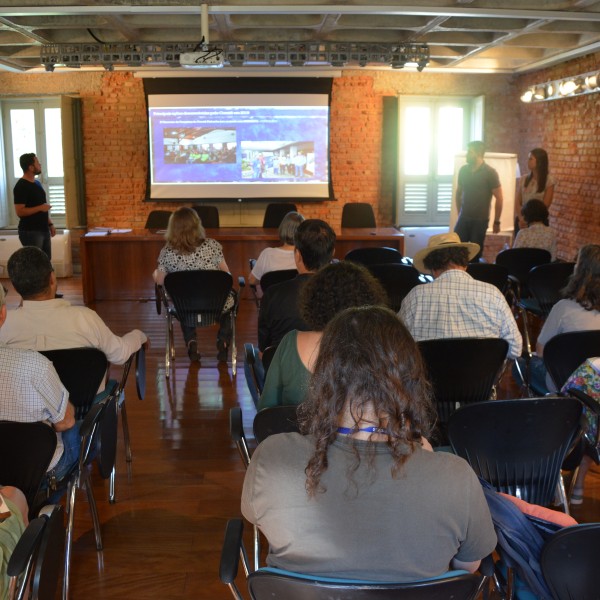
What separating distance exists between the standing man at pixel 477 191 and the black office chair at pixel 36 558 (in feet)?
22.8

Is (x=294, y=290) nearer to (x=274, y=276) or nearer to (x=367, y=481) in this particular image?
(x=274, y=276)

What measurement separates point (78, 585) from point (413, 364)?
6.36ft

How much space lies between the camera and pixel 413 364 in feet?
5.43

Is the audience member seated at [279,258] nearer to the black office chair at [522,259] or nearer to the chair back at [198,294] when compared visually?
the chair back at [198,294]

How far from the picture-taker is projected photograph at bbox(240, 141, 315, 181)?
10.8 m

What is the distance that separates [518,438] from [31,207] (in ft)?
22.0

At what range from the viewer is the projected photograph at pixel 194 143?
10734mm

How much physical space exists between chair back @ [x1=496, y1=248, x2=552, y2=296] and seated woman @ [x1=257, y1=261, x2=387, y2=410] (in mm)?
3832

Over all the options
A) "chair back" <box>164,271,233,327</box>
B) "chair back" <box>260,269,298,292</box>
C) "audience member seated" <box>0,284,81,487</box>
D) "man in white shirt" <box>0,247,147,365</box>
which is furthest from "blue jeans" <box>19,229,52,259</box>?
"audience member seated" <box>0,284,81,487</box>

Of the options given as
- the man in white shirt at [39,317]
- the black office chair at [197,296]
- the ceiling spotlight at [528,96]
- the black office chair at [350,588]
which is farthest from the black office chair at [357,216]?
the black office chair at [350,588]

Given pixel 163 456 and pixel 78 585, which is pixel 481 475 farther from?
pixel 163 456

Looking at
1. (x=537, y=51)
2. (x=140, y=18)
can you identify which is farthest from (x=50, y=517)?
(x=537, y=51)

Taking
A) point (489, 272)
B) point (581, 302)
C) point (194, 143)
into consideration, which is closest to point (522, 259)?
point (489, 272)

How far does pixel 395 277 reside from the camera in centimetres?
563
